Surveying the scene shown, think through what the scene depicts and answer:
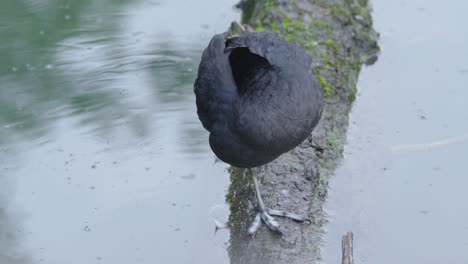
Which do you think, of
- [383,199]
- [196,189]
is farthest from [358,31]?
[196,189]

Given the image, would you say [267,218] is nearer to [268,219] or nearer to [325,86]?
[268,219]

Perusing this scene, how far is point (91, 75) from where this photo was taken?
6.94 m

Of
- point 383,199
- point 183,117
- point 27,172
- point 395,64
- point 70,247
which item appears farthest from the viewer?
point 395,64

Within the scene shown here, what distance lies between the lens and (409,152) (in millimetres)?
5820

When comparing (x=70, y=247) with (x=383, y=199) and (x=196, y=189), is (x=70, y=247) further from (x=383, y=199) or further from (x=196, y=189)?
(x=383, y=199)

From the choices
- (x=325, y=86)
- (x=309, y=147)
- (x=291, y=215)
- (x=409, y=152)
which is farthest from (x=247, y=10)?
(x=291, y=215)

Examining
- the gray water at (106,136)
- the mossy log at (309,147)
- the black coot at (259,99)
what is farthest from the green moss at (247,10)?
the black coot at (259,99)

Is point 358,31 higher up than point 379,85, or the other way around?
point 358,31

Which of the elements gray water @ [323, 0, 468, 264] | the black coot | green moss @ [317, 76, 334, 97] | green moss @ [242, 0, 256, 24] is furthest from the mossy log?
green moss @ [242, 0, 256, 24]

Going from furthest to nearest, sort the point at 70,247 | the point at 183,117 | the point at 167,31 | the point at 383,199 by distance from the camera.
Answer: the point at 167,31, the point at 183,117, the point at 383,199, the point at 70,247

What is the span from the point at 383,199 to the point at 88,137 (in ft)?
8.61

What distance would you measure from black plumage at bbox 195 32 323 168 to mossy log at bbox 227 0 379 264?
52cm

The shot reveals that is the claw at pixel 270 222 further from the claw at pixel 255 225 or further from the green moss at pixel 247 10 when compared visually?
the green moss at pixel 247 10

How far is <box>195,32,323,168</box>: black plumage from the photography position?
12.9 feet
